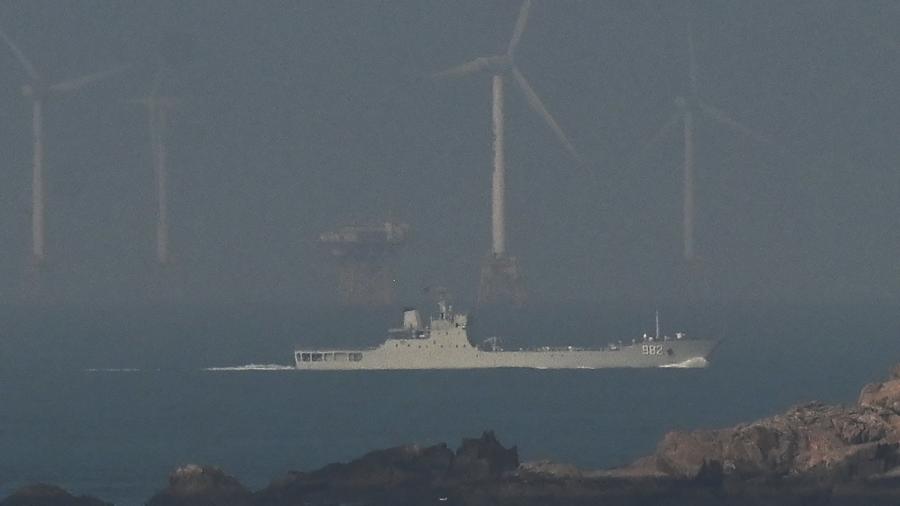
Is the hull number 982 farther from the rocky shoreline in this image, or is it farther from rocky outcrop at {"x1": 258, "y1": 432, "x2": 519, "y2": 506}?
rocky outcrop at {"x1": 258, "y1": 432, "x2": 519, "y2": 506}

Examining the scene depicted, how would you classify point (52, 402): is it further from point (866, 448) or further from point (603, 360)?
point (866, 448)

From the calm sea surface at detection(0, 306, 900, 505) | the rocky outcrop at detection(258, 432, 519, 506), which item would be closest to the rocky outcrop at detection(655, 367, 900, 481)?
the rocky outcrop at detection(258, 432, 519, 506)

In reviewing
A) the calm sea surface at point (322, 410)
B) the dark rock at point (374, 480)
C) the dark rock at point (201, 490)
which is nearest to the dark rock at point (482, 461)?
the dark rock at point (374, 480)

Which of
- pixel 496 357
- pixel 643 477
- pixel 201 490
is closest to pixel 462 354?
pixel 496 357

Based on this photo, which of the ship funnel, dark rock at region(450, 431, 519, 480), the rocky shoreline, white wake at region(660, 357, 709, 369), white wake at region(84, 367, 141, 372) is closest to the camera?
the rocky shoreline

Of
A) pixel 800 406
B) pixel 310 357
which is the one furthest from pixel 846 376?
pixel 800 406

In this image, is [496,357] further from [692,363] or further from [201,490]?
[201,490]
